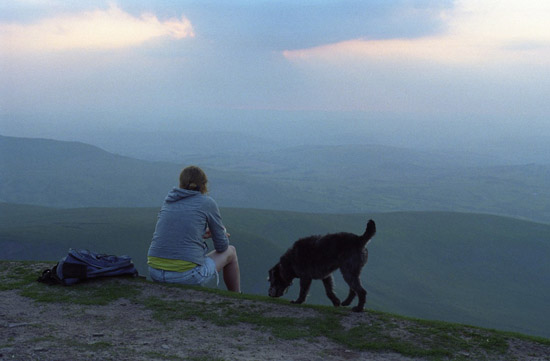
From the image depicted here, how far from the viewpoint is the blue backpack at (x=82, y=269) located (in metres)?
A: 10.9

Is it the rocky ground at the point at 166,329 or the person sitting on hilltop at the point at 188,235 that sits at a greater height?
the person sitting on hilltop at the point at 188,235

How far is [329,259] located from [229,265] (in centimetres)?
268

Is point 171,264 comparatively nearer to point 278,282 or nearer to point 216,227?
point 216,227

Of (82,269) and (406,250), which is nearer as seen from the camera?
(82,269)

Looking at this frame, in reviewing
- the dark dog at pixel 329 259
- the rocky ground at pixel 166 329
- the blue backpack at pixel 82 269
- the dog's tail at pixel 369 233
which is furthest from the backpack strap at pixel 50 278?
the dog's tail at pixel 369 233

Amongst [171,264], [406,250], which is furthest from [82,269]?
[406,250]

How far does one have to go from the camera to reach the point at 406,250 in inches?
4555

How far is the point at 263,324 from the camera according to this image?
8.83 metres

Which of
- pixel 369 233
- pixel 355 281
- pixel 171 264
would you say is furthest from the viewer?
pixel 171 264

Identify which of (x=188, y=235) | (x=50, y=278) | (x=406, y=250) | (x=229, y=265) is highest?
(x=188, y=235)

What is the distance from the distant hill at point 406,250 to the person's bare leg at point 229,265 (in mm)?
60325

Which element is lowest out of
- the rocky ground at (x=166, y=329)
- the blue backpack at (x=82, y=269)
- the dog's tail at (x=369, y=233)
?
the rocky ground at (x=166, y=329)

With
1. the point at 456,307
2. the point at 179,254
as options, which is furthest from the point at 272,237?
the point at 179,254

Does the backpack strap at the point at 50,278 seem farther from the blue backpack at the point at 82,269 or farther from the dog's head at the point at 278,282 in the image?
the dog's head at the point at 278,282
